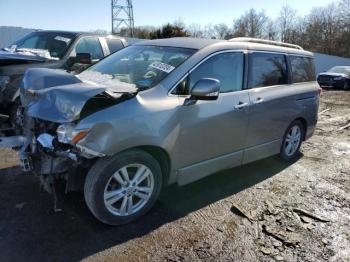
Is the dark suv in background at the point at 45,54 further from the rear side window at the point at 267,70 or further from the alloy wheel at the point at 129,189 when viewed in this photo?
the rear side window at the point at 267,70

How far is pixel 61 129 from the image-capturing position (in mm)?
3363

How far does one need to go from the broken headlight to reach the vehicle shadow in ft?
2.96

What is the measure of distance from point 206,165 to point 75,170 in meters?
1.58

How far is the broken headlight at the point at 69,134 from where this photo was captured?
3.23 metres

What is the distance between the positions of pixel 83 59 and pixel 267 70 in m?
3.33

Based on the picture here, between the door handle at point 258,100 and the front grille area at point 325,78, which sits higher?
the door handle at point 258,100

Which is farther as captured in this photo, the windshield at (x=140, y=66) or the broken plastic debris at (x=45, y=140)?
the windshield at (x=140, y=66)

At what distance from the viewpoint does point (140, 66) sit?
4.32 metres

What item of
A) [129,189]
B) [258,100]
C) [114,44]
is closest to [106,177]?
[129,189]

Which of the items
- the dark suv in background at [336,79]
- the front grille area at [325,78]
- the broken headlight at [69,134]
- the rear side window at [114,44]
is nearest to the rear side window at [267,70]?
the broken headlight at [69,134]

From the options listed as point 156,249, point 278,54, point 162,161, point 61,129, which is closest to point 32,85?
point 61,129

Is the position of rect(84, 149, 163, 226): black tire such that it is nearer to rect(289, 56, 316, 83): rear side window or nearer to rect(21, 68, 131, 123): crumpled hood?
rect(21, 68, 131, 123): crumpled hood

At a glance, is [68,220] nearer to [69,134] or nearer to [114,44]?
[69,134]

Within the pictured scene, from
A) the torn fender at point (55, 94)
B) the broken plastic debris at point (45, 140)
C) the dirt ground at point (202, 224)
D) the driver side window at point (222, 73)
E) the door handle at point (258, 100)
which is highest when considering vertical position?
the driver side window at point (222, 73)
